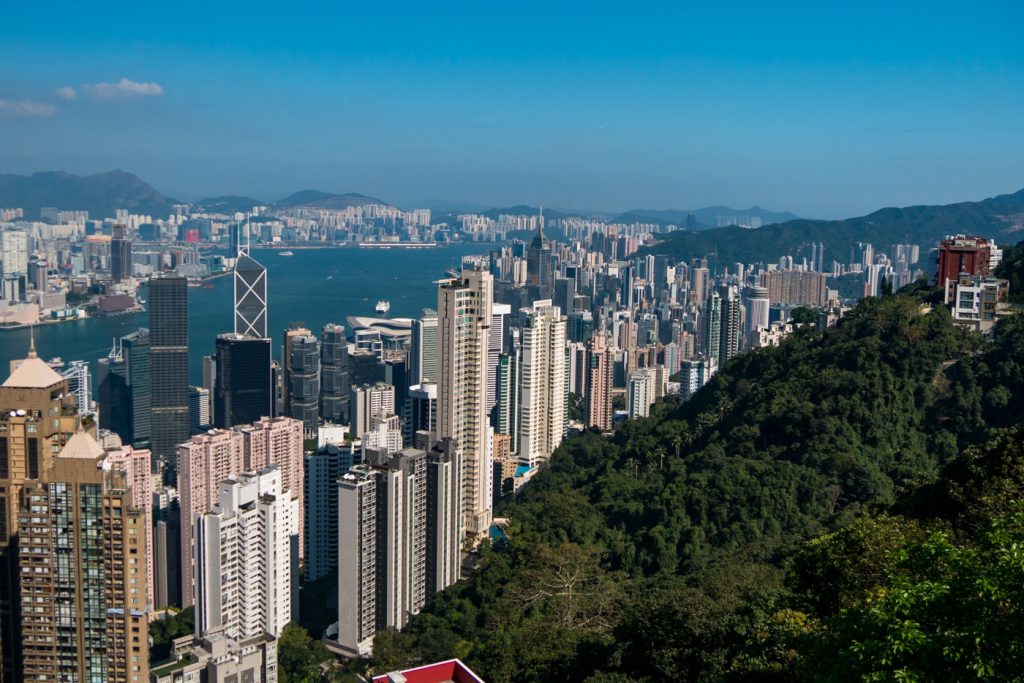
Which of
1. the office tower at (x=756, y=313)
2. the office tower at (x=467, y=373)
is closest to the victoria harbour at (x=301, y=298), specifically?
the office tower at (x=756, y=313)

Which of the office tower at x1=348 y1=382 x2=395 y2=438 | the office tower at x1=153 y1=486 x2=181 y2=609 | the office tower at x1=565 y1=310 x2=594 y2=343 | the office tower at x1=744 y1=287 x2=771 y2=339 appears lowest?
the office tower at x1=153 y1=486 x2=181 y2=609

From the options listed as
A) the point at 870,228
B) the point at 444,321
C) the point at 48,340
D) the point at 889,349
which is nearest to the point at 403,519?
the point at 444,321

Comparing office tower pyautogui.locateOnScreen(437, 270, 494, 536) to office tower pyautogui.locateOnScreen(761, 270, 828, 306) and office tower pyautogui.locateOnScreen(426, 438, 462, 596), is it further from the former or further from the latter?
office tower pyautogui.locateOnScreen(761, 270, 828, 306)

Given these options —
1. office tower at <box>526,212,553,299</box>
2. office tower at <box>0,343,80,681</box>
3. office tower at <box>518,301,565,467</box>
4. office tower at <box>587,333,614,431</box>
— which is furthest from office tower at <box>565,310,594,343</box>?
office tower at <box>0,343,80,681</box>

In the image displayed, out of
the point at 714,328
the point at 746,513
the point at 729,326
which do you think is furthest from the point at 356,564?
the point at 714,328

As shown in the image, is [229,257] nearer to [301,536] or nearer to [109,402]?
[109,402]
